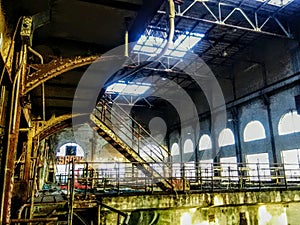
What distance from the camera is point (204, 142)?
20578 mm

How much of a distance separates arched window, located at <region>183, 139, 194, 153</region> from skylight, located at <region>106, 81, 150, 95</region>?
5.96 meters

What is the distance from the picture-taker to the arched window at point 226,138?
685 inches

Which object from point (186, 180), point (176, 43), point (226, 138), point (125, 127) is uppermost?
point (176, 43)

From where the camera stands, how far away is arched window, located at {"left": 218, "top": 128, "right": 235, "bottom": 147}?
1741 cm

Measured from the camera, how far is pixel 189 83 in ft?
69.4

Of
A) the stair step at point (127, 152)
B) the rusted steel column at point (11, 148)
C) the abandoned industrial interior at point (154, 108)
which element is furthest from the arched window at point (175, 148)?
the rusted steel column at point (11, 148)

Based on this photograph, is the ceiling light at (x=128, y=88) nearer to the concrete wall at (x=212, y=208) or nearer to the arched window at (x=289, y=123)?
the arched window at (x=289, y=123)

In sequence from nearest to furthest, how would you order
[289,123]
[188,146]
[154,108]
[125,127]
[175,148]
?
[125,127] < [289,123] < [188,146] < [175,148] < [154,108]

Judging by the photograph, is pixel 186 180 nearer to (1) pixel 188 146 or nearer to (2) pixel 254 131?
(2) pixel 254 131

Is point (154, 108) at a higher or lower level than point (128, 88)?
lower

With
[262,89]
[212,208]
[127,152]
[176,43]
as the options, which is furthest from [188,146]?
[127,152]

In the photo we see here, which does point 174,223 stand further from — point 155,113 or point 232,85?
point 155,113

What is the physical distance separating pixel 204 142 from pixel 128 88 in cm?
780

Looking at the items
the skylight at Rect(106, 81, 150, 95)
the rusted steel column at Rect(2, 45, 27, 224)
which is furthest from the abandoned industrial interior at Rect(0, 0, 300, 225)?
the skylight at Rect(106, 81, 150, 95)
